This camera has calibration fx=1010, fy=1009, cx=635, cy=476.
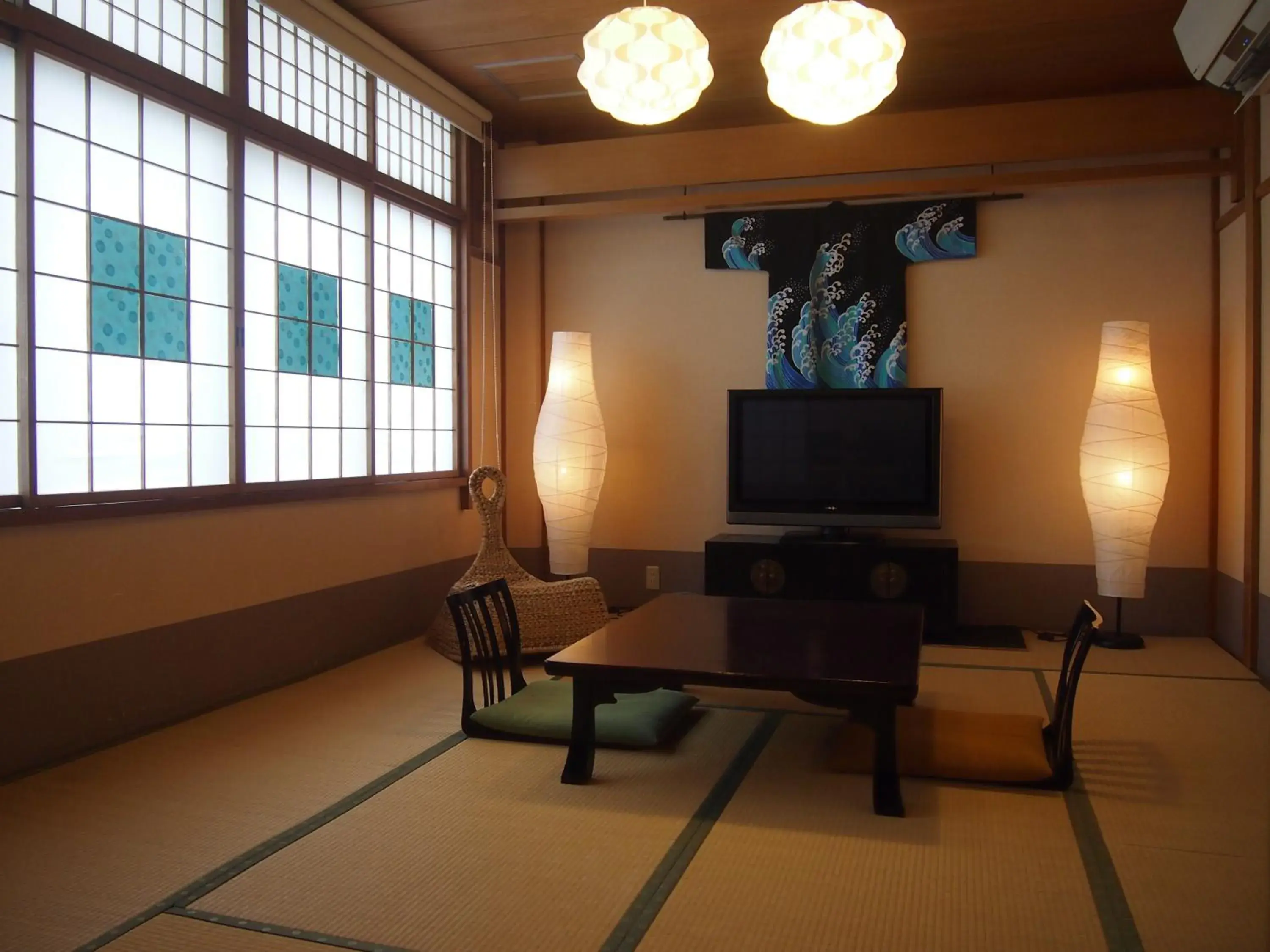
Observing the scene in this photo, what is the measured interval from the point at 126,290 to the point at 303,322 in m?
0.97

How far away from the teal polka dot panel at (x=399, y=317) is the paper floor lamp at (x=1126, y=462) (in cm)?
345

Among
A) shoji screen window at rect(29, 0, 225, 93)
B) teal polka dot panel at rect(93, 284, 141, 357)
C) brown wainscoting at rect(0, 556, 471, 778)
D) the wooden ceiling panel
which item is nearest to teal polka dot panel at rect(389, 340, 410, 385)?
brown wainscoting at rect(0, 556, 471, 778)

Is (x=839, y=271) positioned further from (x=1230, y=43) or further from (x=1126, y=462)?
(x=1230, y=43)

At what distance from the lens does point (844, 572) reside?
17.0 ft

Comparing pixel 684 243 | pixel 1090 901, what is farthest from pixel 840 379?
pixel 1090 901

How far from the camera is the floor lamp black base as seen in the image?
4852 mm

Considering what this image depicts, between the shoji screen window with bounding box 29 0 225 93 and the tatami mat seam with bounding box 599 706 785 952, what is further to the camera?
the shoji screen window with bounding box 29 0 225 93

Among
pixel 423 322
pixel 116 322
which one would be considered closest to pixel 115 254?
pixel 116 322

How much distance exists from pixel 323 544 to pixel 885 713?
2.68 metres

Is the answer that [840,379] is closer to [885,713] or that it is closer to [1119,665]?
[1119,665]

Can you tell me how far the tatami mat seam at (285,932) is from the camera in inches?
79.0

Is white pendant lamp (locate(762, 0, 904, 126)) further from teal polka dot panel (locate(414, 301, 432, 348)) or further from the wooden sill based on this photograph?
teal polka dot panel (locate(414, 301, 432, 348))

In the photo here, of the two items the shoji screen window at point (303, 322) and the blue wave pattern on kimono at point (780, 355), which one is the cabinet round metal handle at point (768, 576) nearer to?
the blue wave pattern on kimono at point (780, 355)

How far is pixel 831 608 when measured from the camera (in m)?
3.80
